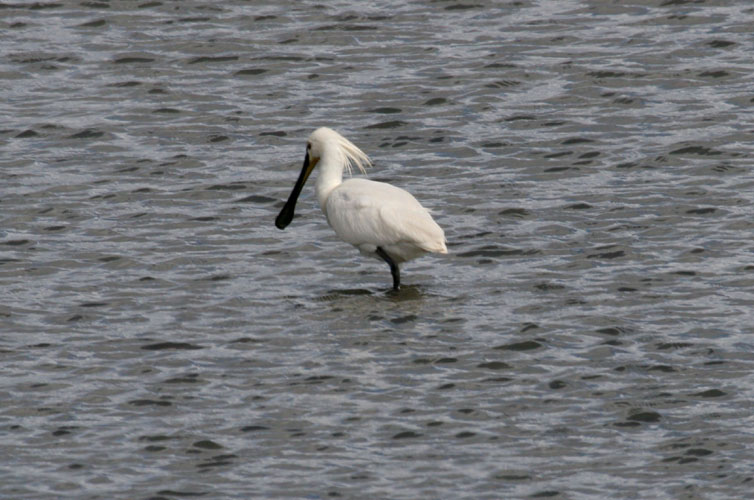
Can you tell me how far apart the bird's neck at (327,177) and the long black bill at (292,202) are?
44 centimetres

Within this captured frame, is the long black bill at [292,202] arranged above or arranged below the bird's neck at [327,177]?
below

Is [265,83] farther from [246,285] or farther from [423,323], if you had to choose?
[423,323]

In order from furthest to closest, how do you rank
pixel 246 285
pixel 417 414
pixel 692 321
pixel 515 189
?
1. pixel 515 189
2. pixel 246 285
3. pixel 692 321
4. pixel 417 414

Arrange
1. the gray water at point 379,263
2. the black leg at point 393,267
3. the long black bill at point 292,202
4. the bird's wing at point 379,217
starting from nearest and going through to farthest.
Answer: the gray water at point 379,263 → the bird's wing at point 379,217 → the black leg at point 393,267 → the long black bill at point 292,202

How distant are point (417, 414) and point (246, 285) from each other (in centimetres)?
325

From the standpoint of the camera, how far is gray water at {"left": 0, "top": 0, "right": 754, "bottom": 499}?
389 inches

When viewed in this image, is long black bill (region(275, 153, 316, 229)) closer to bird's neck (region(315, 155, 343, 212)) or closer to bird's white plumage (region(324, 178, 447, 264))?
bird's neck (region(315, 155, 343, 212))

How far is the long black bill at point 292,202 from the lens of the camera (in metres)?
14.7

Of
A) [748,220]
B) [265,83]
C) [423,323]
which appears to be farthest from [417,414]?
[265,83]

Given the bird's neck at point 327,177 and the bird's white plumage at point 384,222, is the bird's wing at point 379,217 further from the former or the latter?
the bird's neck at point 327,177

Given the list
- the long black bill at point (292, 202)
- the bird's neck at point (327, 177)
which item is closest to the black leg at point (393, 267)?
the bird's neck at point (327, 177)

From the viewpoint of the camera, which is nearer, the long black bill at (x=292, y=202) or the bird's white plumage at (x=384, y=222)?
the bird's white plumage at (x=384, y=222)

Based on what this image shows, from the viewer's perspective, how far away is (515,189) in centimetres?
1531

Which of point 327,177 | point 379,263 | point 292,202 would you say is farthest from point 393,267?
point 292,202
